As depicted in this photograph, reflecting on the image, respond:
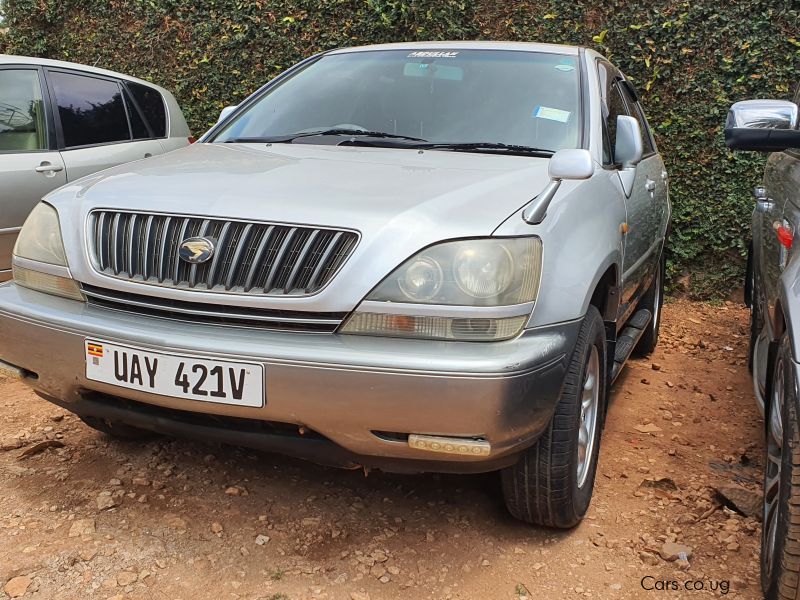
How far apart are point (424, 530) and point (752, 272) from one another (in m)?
2.75

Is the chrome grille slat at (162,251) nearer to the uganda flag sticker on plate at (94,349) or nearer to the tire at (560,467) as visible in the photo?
the uganda flag sticker on plate at (94,349)

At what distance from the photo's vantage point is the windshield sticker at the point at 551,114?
301cm

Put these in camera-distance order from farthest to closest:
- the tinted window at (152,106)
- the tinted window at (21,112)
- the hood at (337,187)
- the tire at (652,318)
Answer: the tinted window at (152,106), the tire at (652,318), the tinted window at (21,112), the hood at (337,187)

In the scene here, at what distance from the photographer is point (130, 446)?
3.12 metres

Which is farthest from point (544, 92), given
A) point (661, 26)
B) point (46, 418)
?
point (661, 26)

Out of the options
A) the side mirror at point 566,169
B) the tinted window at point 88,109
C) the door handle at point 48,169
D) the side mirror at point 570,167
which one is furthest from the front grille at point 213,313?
the tinted window at point 88,109

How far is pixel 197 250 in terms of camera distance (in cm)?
214

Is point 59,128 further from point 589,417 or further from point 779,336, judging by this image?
point 779,336

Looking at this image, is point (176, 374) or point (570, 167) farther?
point (570, 167)

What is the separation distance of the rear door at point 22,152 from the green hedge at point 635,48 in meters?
2.26

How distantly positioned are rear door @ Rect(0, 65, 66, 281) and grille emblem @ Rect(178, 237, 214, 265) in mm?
2667

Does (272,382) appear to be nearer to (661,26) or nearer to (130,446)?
(130,446)

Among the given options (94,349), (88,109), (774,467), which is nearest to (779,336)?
(774,467)

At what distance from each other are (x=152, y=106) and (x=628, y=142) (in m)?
3.76
